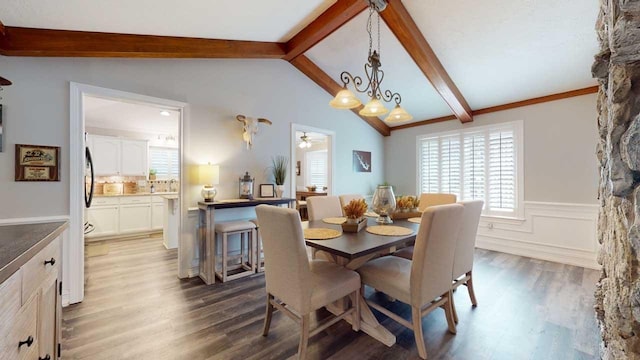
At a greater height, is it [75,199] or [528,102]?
[528,102]

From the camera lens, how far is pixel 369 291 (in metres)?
2.80

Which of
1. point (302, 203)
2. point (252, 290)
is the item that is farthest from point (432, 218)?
point (302, 203)

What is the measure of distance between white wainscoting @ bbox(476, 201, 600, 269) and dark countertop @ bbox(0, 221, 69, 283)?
527 centimetres

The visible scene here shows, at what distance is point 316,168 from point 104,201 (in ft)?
17.3

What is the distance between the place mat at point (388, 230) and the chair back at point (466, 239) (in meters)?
0.42

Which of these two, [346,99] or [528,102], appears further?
[528,102]

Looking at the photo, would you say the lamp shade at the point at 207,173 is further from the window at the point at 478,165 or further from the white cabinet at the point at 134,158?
the window at the point at 478,165

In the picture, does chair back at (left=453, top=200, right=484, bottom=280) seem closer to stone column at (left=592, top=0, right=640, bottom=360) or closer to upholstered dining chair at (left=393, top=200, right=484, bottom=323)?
upholstered dining chair at (left=393, top=200, right=484, bottom=323)

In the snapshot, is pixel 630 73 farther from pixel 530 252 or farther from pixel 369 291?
pixel 530 252

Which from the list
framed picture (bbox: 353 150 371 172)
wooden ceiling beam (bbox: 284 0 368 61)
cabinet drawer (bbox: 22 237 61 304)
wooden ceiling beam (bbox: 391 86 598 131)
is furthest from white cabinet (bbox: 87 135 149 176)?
wooden ceiling beam (bbox: 391 86 598 131)

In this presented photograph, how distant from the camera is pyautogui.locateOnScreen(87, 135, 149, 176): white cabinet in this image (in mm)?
5023

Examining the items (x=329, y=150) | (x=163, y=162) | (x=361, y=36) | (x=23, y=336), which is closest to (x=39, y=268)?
(x=23, y=336)

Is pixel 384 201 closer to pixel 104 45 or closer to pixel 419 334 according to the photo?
pixel 419 334

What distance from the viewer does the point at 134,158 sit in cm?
547
